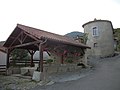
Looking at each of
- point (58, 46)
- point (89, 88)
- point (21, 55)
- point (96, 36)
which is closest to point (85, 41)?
point (96, 36)

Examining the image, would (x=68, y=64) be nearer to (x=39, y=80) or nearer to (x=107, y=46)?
(x=39, y=80)

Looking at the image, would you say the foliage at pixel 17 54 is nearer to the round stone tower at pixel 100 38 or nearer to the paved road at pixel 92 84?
the round stone tower at pixel 100 38

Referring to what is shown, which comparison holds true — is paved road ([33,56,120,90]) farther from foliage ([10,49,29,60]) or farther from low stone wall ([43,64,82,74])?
foliage ([10,49,29,60])

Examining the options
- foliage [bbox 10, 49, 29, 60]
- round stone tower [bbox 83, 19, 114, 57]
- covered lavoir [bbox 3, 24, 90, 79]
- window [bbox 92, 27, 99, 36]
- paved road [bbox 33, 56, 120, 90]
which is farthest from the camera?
window [bbox 92, 27, 99, 36]

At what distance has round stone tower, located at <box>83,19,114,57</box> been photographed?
2736cm

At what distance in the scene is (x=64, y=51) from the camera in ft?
52.0

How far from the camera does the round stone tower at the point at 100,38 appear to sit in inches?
1077

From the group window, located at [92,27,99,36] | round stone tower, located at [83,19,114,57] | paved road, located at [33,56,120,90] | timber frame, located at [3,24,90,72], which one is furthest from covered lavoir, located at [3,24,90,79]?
window, located at [92,27,99,36]

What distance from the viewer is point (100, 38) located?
27578 millimetres

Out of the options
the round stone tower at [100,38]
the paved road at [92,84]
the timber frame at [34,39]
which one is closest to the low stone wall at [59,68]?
the timber frame at [34,39]

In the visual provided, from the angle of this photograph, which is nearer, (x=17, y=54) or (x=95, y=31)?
(x=17, y=54)

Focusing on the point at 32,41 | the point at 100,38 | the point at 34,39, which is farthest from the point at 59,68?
the point at 100,38

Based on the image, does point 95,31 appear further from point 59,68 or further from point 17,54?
point 59,68

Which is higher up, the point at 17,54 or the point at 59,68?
the point at 17,54
